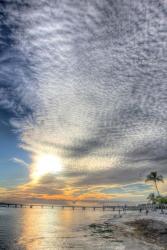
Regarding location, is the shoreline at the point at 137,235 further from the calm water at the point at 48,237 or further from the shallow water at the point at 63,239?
the calm water at the point at 48,237

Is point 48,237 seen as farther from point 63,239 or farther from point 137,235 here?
point 137,235

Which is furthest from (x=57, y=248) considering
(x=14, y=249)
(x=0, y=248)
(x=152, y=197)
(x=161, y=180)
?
(x=152, y=197)

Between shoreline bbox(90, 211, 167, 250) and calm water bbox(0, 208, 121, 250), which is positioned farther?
calm water bbox(0, 208, 121, 250)

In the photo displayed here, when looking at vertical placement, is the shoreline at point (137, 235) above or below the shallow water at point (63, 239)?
above

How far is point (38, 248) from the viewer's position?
22781 mm

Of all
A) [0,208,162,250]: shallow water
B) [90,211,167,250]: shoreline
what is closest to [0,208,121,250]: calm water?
[0,208,162,250]: shallow water

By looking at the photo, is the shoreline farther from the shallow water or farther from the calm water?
the calm water

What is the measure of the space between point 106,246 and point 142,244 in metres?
3.45

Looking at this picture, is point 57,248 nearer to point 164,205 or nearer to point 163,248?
point 163,248

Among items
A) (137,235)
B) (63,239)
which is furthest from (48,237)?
(137,235)

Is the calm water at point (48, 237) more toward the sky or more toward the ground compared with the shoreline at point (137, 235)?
more toward the ground

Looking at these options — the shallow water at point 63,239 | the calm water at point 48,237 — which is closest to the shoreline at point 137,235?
the shallow water at point 63,239

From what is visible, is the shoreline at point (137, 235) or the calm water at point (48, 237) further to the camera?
the calm water at point (48, 237)

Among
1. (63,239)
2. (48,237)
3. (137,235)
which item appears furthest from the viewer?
(48,237)
